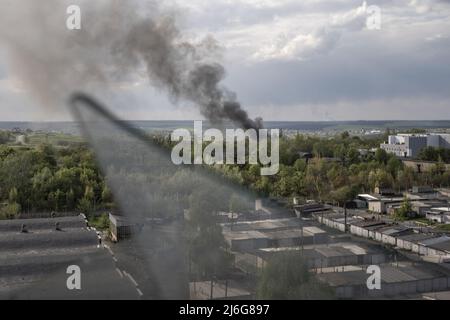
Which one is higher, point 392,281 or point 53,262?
point 53,262

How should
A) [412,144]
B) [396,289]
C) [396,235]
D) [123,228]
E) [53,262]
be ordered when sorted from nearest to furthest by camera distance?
[396,289], [53,262], [123,228], [396,235], [412,144]

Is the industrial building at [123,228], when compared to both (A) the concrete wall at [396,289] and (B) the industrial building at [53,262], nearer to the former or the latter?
(B) the industrial building at [53,262]

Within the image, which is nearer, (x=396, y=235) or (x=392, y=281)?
(x=392, y=281)

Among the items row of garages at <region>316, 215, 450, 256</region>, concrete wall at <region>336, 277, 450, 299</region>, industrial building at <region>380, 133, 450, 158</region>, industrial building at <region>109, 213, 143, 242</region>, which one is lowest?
concrete wall at <region>336, 277, 450, 299</region>

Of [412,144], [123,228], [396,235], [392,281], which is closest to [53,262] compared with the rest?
[123,228]

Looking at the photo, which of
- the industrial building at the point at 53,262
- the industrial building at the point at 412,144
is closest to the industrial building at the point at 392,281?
the industrial building at the point at 53,262

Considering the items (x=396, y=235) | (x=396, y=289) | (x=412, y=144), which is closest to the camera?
(x=396, y=289)

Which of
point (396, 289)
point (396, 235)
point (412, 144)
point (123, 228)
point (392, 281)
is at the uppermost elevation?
point (412, 144)

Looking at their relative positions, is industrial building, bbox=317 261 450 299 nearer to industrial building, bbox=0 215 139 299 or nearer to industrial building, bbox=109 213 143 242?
industrial building, bbox=0 215 139 299

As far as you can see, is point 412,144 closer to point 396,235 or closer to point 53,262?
point 396,235

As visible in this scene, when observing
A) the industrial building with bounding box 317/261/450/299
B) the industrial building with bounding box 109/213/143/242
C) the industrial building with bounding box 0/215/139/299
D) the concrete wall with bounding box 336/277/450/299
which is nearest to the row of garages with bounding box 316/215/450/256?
the industrial building with bounding box 317/261/450/299

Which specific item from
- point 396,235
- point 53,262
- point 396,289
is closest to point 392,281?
point 396,289
